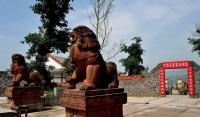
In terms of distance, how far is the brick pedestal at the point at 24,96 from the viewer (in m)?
9.20

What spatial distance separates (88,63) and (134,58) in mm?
18483

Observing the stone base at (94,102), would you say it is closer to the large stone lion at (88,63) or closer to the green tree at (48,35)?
the large stone lion at (88,63)

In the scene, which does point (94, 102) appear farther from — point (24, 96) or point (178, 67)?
point (178, 67)

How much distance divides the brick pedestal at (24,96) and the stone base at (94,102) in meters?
4.86

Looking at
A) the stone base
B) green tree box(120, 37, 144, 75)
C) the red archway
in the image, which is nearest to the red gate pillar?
the red archway

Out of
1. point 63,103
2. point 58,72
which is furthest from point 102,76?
point 58,72

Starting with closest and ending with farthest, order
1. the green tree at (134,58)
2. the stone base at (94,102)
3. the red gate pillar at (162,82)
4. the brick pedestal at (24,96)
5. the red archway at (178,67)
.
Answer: the stone base at (94,102), the brick pedestal at (24,96), the red archway at (178,67), the red gate pillar at (162,82), the green tree at (134,58)

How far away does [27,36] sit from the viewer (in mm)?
18453

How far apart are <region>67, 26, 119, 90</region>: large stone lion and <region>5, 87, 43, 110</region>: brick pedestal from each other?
15.9ft

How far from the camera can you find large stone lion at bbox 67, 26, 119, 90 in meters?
4.73

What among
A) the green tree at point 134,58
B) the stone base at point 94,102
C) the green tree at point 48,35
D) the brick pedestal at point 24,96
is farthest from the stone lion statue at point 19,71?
the green tree at point 134,58

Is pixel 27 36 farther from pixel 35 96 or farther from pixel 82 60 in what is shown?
pixel 82 60

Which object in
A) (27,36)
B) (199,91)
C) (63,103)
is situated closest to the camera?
(63,103)

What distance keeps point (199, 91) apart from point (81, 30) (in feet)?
40.7
